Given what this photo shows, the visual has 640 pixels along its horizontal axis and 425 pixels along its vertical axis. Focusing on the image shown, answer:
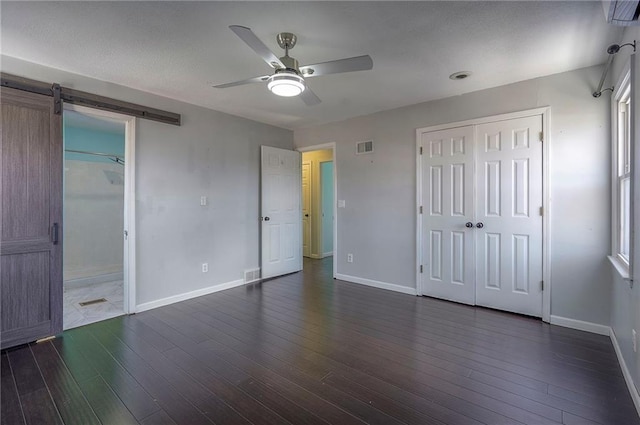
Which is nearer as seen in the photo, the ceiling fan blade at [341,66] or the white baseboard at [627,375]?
the white baseboard at [627,375]

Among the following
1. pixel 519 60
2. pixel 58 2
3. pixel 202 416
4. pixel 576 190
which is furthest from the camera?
pixel 576 190

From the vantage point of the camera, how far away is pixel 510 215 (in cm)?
329

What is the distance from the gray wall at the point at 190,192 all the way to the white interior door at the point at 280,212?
16cm

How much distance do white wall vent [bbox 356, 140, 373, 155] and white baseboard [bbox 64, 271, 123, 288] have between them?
427 cm

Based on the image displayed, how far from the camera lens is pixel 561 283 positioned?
3.01 meters

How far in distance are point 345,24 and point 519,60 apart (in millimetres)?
1684

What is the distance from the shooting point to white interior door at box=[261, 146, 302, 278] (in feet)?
15.8

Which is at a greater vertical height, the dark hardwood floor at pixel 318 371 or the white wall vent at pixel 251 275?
the white wall vent at pixel 251 275

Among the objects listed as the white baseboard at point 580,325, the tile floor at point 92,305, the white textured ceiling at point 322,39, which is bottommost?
the tile floor at point 92,305

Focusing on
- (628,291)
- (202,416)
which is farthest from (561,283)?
(202,416)

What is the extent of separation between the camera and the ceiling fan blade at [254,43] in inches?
66.8

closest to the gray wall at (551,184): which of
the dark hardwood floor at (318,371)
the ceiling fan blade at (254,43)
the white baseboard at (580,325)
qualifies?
the white baseboard at (580,325)

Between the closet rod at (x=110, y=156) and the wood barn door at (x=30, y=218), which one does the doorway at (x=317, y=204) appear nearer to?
the closet rod at (x=110, y=156)

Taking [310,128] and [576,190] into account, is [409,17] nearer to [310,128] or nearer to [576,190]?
[576,190]
